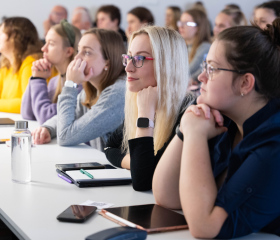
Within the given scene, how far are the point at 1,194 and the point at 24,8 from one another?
646cm

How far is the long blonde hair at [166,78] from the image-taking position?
191 centimetres

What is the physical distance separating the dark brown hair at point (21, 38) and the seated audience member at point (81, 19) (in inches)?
139

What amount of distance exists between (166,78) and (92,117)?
0.66m

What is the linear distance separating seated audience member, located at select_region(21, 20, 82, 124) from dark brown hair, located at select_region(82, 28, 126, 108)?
49 cm

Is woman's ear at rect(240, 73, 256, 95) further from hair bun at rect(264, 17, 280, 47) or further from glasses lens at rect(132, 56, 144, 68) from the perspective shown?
glasses lens at rect(132, 56, 144, 68)

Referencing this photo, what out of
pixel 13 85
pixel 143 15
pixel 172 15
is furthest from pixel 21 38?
pixel 172 15

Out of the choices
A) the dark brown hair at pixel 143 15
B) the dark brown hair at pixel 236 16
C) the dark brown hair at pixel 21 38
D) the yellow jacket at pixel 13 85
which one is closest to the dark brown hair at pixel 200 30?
the dark brown hair at pixel 236 16

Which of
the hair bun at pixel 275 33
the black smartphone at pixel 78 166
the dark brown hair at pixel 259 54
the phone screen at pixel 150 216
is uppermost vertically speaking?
the hair bun at pixel 275 33

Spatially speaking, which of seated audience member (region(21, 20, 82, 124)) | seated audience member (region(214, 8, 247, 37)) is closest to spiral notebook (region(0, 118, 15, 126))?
seated audience member (region(21, 20, 82, 124))

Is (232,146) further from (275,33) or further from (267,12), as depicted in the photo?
(267,12)

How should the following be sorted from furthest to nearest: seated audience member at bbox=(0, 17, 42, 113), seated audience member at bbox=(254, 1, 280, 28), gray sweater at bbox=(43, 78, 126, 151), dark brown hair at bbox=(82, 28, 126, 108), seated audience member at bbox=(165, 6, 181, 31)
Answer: seated audience member at bbox=(165, 6, 181, 31), seated audience member at bbox=(254, 1, 280, 28), seated audience member at bbox=(0, 17, 42, 113), dark brown hair at bbox=(82, 28, 126, 108), gray sweater at bbox=(43, 78, 126, 151)

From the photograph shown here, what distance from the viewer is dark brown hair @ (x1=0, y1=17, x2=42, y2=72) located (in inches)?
163

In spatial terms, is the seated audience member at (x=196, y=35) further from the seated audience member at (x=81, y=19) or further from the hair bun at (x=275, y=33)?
the hair bun at (x=275, y=33)

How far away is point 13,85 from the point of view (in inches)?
163
